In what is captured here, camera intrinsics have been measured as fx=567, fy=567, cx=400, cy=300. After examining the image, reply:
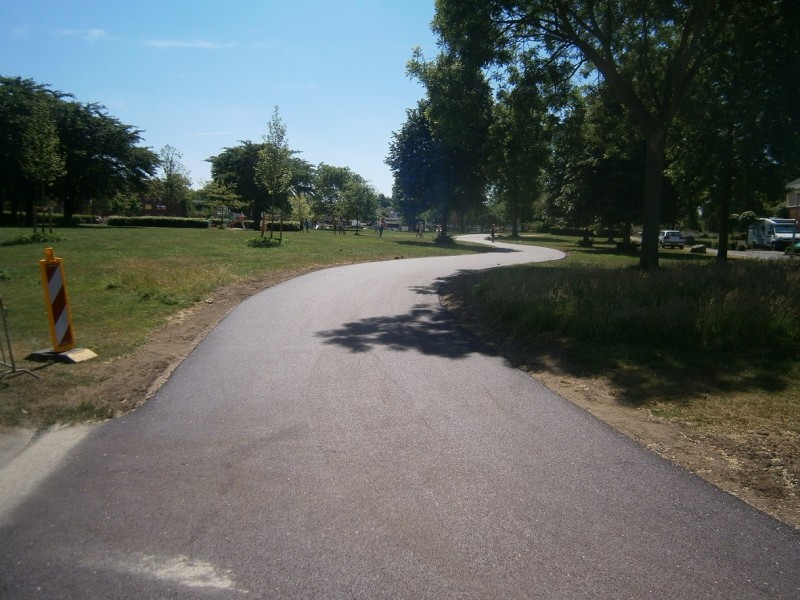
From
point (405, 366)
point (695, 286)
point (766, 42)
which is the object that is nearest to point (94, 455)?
point (405, 366)

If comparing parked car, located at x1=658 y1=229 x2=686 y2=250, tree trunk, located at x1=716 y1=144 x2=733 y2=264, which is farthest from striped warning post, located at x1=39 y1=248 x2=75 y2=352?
parked car, located at x1=658 y1=229 x2=686 y2=250

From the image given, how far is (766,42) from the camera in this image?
1658 cm

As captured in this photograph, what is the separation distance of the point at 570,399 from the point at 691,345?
3071mm

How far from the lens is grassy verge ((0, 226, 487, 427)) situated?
5.96m

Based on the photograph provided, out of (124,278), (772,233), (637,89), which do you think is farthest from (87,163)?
(772,233)

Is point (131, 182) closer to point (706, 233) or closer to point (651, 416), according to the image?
point (651, 416)

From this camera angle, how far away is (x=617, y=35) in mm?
17578

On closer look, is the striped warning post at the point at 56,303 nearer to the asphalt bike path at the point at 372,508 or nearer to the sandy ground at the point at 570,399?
the sandy ground at the point at 570,399

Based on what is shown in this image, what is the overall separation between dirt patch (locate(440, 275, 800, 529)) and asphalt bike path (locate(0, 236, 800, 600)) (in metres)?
0.20

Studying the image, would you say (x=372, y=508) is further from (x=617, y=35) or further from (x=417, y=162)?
(x=417, y=162)

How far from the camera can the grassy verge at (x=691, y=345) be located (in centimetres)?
520

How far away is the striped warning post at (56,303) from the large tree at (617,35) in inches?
524

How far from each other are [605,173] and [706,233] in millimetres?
40798

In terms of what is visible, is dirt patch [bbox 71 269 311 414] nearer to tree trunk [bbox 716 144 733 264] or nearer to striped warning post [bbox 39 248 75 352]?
striped warning post [bbox 39 248 75 352]
